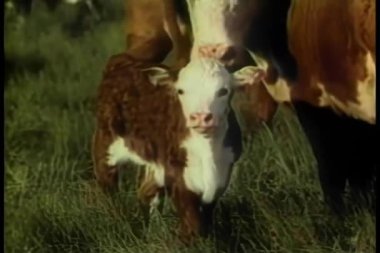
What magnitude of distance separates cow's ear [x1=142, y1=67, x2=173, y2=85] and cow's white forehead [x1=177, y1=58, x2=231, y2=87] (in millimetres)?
17

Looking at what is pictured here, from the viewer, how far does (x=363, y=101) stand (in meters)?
1.04

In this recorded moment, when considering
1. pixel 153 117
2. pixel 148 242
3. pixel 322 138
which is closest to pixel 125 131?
pixel 153 117

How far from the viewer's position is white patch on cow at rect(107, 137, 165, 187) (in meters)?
1.05

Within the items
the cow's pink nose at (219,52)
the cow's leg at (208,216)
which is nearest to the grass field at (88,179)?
the cow's leg at (208,216)

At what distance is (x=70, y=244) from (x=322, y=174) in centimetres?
37

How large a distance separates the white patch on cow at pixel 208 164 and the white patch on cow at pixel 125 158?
0.12 feet

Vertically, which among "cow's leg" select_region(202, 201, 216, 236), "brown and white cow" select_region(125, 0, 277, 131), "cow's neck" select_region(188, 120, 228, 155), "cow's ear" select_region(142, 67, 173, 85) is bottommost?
"cow's leg" select_region(202, 201, 216, 236)

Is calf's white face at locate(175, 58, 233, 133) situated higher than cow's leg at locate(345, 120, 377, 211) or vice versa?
calf's white face at locate(175, 58, 233, 133)

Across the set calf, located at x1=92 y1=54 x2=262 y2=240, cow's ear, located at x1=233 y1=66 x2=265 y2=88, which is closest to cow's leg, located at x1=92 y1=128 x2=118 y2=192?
calf, located at x1=92 y1=54 x2=262 y2=240

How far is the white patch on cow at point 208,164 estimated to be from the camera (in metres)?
1.04

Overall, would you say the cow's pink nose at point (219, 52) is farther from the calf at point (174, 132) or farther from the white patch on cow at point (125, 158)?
the white patch on cow at point (125, 158)

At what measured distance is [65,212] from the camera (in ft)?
3.40

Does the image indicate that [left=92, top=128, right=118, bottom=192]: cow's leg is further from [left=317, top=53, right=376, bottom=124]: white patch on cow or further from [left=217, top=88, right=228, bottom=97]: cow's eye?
[left=317, top=53, right=376, bottom=124]: white patch on cow

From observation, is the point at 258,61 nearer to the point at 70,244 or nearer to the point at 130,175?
the point at 130,175
